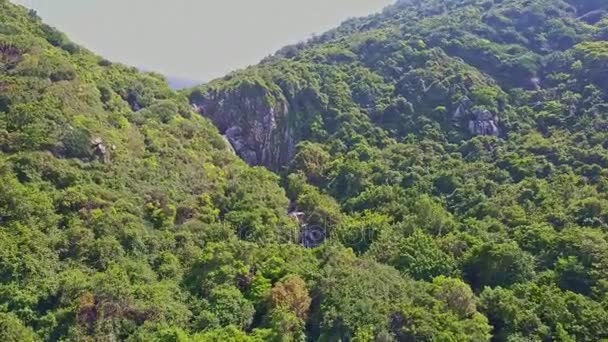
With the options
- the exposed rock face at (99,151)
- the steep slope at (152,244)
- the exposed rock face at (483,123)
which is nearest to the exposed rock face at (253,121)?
the steep slope at (152,244)

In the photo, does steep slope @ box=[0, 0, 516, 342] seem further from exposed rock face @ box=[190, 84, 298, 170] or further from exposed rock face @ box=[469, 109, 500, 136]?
exposed rock face @ box=[469, 109, 500, 136]

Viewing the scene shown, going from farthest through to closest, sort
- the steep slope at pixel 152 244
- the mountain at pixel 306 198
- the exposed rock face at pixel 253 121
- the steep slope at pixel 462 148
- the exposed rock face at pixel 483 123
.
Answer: the exposed rock face at pixel 483 123, the exposed rock face at pixel 253 121, the steep slope at pixel 462 148, the mountain at pixel 306 198, the steep slope at pixel 152 244

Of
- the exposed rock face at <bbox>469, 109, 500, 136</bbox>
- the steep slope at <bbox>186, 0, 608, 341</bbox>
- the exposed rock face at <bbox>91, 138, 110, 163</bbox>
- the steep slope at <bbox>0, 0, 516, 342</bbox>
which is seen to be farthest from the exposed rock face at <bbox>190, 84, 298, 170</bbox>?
the exposed rock face at <bbox>469, 109, 500, 136</bbox>

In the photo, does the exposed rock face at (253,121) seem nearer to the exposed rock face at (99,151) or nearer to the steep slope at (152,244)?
the steep slope at (152,244)

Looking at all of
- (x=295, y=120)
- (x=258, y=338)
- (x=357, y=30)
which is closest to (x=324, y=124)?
(x=295, y=120)

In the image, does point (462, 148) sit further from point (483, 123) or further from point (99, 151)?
point (99, 151)

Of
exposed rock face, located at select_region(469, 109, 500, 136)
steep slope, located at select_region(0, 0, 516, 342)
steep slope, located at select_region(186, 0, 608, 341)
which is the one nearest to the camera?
steep slope, located at select_region(0, 0, 516, 342)
